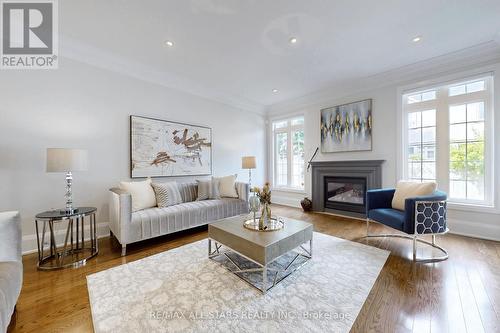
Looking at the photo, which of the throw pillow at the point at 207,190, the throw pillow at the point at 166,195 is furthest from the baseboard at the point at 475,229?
the throw pillow at the point at 166,195

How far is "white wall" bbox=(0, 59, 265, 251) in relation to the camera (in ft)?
7.89

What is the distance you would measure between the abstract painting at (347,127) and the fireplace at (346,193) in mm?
657

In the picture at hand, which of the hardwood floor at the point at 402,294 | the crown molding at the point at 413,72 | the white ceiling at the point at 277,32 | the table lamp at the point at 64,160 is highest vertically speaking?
the white ceiling at the point at 277,32

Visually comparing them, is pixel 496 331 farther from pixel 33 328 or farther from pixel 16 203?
pixel 16 203

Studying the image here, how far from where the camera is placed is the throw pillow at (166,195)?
3.09m

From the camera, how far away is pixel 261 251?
5.49 feet

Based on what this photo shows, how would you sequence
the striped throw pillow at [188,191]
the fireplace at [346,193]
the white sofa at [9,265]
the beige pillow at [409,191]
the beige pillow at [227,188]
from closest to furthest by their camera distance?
the white sofa at [9,265] → the beige pillow at [409,191] → the striped throw pillow at [188,191] → the beige pillow at [227,188] → the fireplace at [346,193]

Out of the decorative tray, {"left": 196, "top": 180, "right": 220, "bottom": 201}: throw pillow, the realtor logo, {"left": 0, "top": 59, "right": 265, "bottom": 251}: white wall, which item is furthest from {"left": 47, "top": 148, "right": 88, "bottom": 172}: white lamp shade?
the decorative tray

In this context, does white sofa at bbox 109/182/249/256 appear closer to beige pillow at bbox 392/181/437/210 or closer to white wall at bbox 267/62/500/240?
white wall at bbox 267/62/500/240

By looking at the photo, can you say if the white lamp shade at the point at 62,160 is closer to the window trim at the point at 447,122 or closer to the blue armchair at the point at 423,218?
the blue armchair at the point at 423,218

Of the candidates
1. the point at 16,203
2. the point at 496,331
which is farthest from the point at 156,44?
the point at 496,331

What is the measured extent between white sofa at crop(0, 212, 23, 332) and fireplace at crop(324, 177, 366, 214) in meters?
4.55

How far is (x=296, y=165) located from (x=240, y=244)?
377 cm

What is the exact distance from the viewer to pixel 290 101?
5.16 meters
